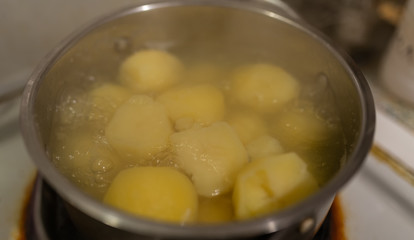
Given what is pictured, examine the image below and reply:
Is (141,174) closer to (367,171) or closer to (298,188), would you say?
(298,188)

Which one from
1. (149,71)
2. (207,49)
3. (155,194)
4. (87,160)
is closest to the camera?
(155,194)

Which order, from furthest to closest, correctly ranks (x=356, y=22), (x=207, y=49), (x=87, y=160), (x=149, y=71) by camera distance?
(x=356, y=22) → (x=207, y=49) → (x=149, y=71) → (x=87, y=160)

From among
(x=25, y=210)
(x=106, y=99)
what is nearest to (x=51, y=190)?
(x=25, y=210)

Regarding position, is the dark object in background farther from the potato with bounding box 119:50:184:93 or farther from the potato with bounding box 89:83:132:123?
the potato with bounding box 89:83:132:123

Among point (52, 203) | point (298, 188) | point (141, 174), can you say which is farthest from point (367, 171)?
point (52, 203)

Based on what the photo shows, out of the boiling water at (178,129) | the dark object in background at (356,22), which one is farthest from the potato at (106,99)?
the dark object in background at (356,22)

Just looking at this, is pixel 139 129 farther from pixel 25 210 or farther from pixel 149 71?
pixel 25 210
